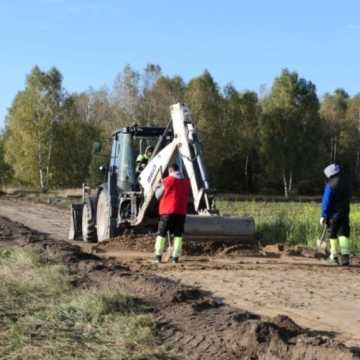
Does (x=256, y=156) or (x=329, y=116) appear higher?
(x=329, y=116)

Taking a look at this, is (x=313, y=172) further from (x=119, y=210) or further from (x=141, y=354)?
(x=141, y=354)

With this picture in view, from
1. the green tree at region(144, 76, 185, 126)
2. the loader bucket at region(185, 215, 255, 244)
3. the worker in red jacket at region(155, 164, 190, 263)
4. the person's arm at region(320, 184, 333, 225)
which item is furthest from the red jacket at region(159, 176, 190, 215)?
the green tree at region(144, 76, 185, 126)

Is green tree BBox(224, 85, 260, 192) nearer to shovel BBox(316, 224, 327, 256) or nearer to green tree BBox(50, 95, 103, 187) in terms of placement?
green tree BBox(50, 95, 103, 187)

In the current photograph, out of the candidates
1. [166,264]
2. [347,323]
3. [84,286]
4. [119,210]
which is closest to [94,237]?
[119,210]

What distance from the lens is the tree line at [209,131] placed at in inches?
2331

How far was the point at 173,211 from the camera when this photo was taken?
13.2 m

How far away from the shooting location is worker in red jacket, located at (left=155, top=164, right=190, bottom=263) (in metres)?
13.2

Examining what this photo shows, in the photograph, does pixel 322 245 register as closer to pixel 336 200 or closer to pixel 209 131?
pixel 336 200

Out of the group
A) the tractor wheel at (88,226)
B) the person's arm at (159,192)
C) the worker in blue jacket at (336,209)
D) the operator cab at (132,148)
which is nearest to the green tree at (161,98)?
the tractor wheel at (88,226)

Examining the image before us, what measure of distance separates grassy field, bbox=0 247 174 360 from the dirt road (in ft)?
5.63

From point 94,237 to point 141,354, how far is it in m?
11.2

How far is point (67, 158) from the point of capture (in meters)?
61.8

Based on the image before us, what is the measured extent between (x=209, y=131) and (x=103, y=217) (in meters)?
41.4

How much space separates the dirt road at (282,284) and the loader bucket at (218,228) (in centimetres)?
47
